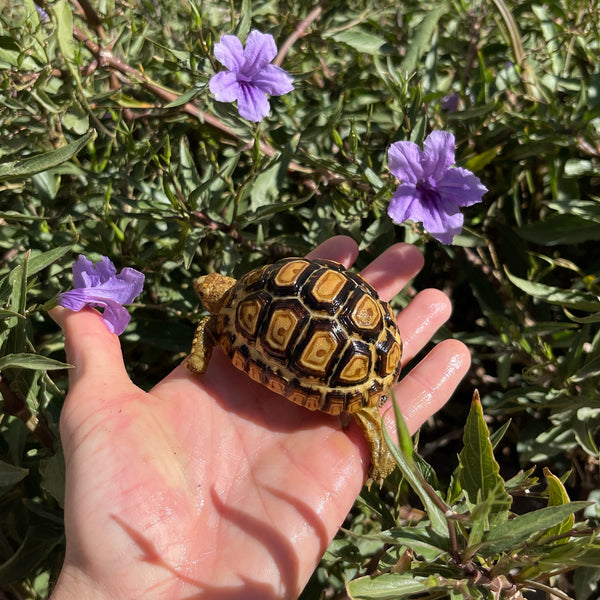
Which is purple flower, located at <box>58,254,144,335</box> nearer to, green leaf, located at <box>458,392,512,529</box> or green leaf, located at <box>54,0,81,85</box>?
green leaf, located at <box>54,0,81,85</box>

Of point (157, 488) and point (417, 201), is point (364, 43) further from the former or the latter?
A: point (157, 488)

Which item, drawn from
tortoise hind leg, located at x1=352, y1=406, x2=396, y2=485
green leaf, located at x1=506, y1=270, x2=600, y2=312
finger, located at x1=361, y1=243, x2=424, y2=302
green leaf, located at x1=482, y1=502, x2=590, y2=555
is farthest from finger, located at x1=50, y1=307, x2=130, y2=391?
green leaf, located at x1=506, y1=270, x2=600, y2=312

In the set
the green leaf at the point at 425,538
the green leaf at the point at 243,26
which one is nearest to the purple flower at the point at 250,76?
the green leaf at the point at 243,26

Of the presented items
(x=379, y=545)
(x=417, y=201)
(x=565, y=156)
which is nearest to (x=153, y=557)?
(x=379, y=545)

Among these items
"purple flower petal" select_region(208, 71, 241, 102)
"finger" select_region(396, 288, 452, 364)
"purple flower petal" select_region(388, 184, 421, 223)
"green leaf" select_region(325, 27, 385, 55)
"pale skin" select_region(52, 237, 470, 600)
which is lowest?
"pale skin" select_region(52, 237, 470, 600)

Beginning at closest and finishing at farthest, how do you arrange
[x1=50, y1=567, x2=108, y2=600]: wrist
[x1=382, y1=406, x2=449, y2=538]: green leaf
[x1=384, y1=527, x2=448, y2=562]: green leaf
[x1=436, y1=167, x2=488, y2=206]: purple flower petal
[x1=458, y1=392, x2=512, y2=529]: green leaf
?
[x1=382, y1=406, x2=449, y2=538]: green leaf < [x1=384, y1=527, x2=448, y2=562]: green leaf < [x1=458, y1=392, x2=512, y2=529]: green leaf < [x1=50, y1=567, x2=108, y2=600]: wrist < [x1=436, y1=167, x2=488, y2=206]: purple flower petal

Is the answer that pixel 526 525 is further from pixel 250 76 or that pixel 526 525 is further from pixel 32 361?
pixel 250 76

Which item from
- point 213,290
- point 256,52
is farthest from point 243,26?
point 213,290

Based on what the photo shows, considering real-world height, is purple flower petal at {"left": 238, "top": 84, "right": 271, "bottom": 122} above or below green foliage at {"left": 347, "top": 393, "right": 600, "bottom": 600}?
above
